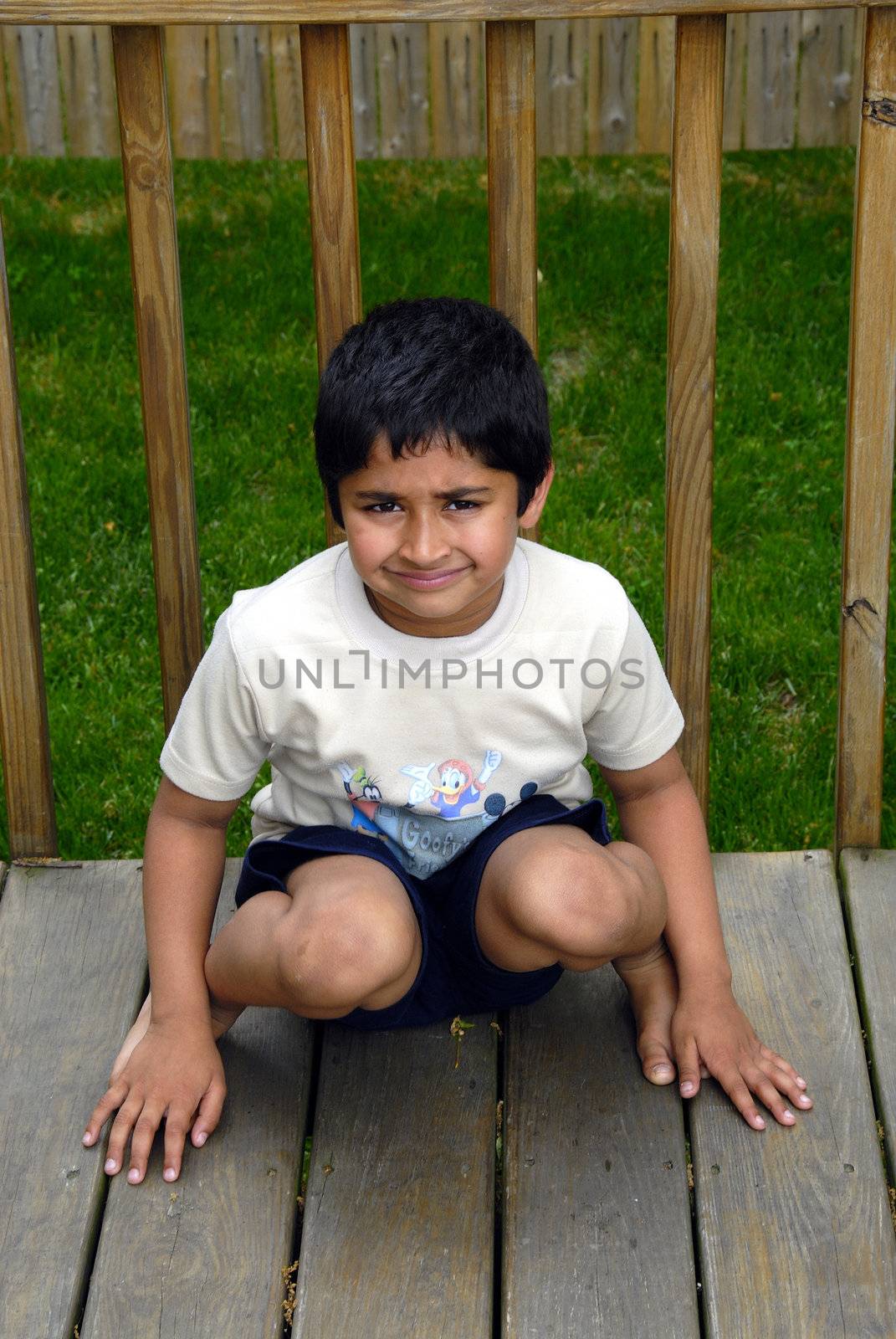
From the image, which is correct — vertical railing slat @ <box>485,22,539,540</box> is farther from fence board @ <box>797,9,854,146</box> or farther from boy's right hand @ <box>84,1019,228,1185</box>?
fence board @ <box>797,9,854,146</box>

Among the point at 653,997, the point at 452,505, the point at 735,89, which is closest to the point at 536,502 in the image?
the point at 452,505

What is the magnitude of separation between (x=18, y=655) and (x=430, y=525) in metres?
0.76

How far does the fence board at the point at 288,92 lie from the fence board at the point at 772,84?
1.44 metres

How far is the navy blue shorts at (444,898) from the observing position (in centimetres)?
202

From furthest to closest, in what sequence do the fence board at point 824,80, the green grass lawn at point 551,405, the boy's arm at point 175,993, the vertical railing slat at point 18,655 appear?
the fence board at point 824,80, the green grass lawn at point 551,405, the vertical railing slat at point 18,655, the boy's arm at point 175,993

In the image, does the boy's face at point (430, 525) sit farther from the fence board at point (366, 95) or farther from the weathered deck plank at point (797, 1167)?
the fence board at point (366, 95)

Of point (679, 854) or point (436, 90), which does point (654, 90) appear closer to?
point (436, 90)

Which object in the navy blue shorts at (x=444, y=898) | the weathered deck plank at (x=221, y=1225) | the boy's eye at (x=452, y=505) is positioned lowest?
the weathered deck plank at (x=221, y=1225)

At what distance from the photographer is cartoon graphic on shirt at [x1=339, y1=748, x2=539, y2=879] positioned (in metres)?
2.03

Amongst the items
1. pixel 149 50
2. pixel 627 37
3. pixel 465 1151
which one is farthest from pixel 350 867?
pixel 627 37

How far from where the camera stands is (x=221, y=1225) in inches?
73.3

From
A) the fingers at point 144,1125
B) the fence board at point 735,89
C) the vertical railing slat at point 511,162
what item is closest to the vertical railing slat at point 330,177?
the vertical railing slat at point 511,162

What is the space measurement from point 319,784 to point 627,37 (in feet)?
12.7

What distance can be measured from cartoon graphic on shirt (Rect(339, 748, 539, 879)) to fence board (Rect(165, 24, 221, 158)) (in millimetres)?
3831
